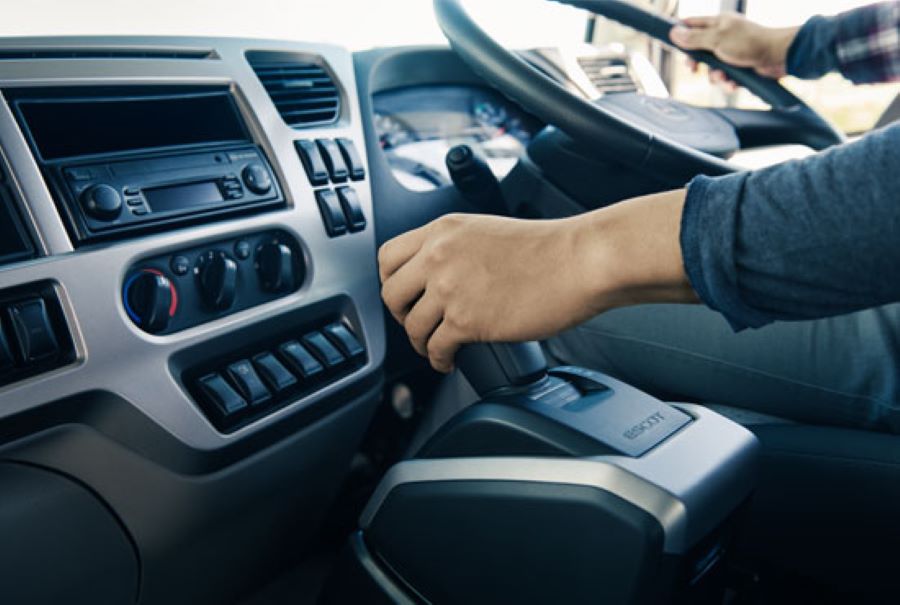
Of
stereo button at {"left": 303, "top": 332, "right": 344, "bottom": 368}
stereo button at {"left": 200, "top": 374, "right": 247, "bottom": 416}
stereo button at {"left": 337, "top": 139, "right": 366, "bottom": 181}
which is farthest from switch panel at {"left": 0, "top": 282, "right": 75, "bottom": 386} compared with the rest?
stereo button at {"left": 337, "top": 139, "right": 366, "bottom": 181}

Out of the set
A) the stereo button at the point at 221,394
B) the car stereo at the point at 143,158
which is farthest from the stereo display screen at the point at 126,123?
the stereo button at the point at 221,394

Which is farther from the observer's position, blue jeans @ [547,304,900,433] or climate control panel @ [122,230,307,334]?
blue jeans @ [547,304,900,433]

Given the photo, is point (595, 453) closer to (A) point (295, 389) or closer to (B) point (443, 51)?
(A) point (295, 389)

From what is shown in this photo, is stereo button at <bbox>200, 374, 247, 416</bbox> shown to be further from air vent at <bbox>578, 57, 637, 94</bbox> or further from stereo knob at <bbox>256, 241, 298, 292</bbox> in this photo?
air vent at <bbox>578, 57, 637, 94</bbox>

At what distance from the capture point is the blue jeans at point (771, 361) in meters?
0.70

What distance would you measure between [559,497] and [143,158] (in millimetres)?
429

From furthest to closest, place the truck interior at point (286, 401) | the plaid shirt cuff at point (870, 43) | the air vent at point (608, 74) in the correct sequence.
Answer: the air vent at point (608, 74), the plaid shirt cuff at point (870, 43), the truck interior at point (286, 401)

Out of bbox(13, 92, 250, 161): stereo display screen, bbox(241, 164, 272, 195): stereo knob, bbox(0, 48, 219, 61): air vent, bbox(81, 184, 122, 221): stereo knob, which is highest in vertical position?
bbox(0, 48, 219, 61): air vent

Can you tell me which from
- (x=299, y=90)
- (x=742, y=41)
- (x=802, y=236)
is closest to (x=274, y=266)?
(x=299, y=90)

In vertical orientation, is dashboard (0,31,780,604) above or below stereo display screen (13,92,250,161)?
below

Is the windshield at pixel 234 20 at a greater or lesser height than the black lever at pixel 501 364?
greater

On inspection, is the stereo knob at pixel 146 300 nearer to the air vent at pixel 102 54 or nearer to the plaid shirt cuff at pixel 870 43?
the air vent at pixel 102 54

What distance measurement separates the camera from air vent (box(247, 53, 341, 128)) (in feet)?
2.56

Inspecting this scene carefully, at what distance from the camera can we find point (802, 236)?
0.43 m
